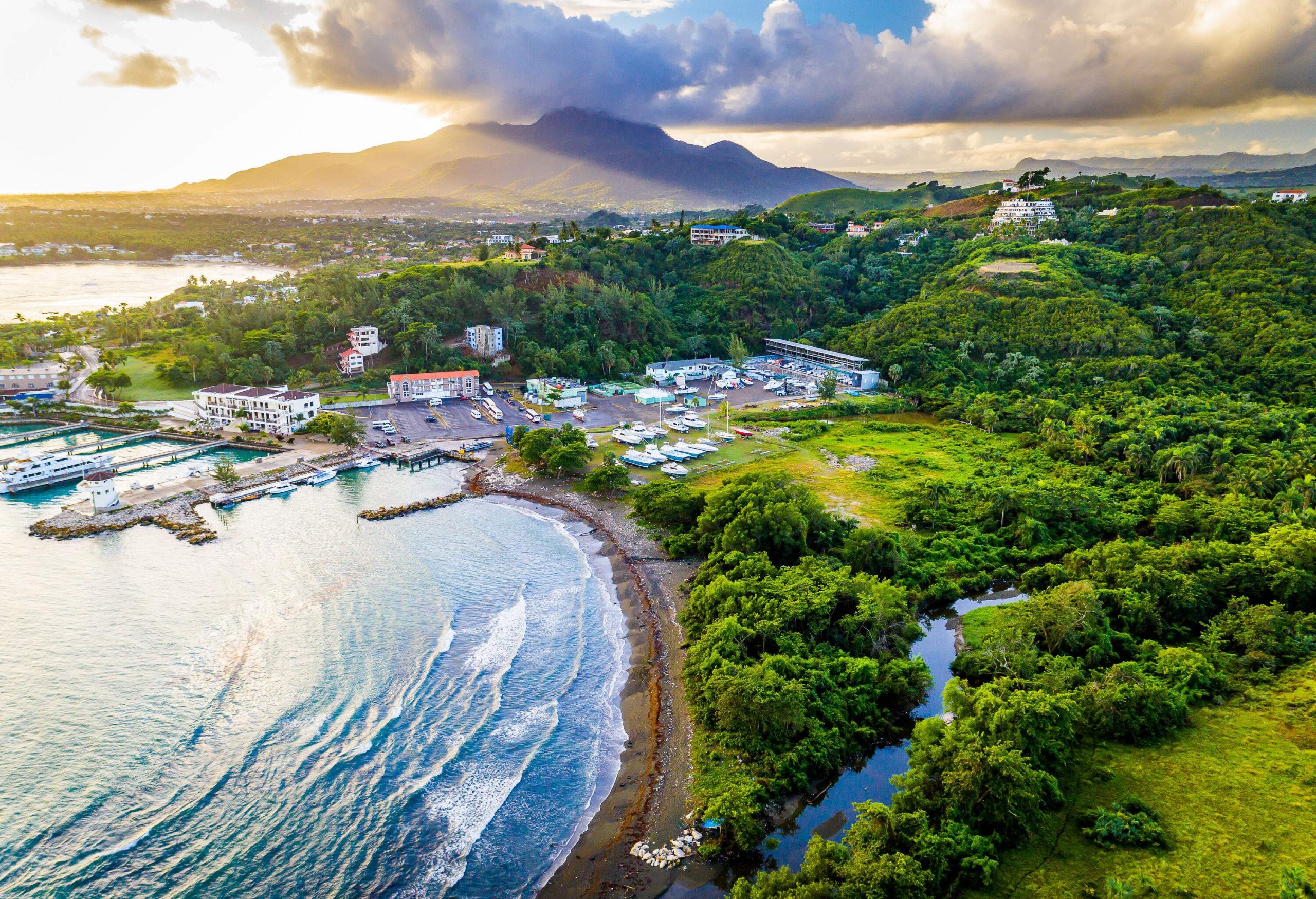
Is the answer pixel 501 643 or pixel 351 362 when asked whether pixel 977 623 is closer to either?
pixel 501 643

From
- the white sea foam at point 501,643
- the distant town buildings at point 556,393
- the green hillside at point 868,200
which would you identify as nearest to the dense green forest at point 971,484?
the distant town buildings at point 556,393

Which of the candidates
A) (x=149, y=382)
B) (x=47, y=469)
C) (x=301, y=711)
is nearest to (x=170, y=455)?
(x=47, y=469)

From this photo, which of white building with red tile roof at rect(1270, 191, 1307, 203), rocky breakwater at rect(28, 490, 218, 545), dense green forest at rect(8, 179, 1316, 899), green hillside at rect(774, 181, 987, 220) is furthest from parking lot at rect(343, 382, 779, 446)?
green hillside at rect(774, 181, 987, 220)

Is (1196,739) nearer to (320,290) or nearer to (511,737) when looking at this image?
(511,737)

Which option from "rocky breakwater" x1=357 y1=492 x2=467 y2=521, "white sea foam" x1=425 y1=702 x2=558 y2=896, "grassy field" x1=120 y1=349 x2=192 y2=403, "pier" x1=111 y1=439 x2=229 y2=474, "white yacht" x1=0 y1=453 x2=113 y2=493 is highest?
"grassy field" x1=120 y1=349 x2=192 y2=403

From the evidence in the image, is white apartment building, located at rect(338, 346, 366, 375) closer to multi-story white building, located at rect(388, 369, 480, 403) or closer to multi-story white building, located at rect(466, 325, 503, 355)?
multi-story white building, located at rect(388, 369, 480, 403)

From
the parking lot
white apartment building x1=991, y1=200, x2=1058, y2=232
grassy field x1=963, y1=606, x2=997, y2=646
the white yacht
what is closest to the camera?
grassy field x1=963, y1=606, x2=997, y2=646

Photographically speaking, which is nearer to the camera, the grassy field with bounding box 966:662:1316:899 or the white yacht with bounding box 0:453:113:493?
the grassy field with bounding box 966:662:1316:899
